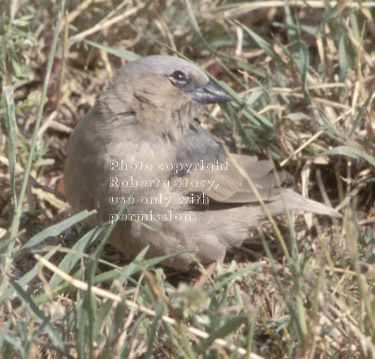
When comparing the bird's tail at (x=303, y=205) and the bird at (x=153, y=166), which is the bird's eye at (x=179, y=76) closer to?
the bird at (x=153, y=166)

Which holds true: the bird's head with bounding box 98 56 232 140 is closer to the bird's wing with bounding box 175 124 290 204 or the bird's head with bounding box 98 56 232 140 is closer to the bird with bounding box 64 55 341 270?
the bird with bounding box 64 55 341 270

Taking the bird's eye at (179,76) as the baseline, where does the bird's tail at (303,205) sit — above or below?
below

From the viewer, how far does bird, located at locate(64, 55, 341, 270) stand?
3.92 m

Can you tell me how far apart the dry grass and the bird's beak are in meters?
0.30

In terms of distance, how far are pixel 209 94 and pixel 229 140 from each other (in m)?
0.76

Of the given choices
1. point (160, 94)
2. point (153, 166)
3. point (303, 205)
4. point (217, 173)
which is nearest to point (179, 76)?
point (160, 94)

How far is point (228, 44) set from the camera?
5.61 metres

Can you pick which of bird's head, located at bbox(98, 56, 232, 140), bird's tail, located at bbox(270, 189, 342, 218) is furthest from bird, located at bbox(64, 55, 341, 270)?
bird's tail, located at bbox(270, 189, 342, 218)

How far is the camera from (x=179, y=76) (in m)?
4.11

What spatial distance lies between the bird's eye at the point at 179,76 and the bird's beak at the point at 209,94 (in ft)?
0.38

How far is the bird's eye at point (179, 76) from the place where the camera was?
410 centimetres

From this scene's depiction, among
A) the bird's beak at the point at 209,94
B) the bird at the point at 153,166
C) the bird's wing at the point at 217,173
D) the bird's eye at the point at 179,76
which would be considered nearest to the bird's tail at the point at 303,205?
the bird's wing at the point at 217,173

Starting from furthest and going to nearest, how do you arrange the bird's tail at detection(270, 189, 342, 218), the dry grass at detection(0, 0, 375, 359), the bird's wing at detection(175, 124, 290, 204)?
1. the bird's tail at detection(270, 189, 342, 218)
2. the bird's wing at detection(175, 124, 290, 204)
3. the dry grass at detection(0, 0, 375, 359)

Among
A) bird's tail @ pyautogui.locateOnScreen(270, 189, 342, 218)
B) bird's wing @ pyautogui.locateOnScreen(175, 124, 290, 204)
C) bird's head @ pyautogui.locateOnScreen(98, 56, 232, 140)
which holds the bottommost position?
bird's tail @ pyautogui.locateOnScreen(270, 189, 342, 218)
